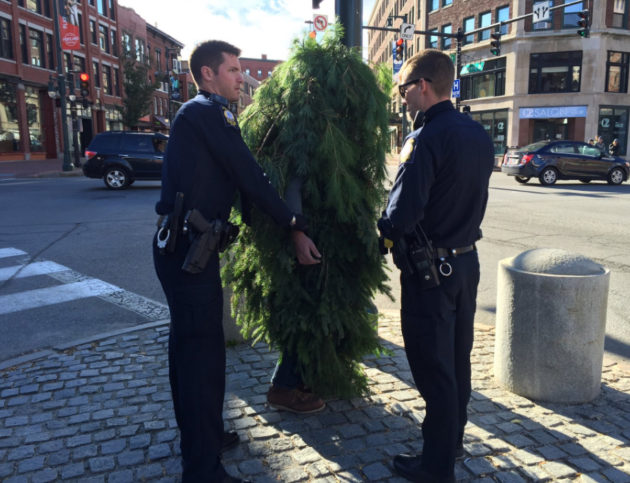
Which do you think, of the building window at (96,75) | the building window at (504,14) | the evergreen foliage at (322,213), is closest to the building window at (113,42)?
the building window at (96,75)

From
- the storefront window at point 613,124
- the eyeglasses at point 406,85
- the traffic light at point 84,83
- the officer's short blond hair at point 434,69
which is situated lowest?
the eyeglasses at point 406,85

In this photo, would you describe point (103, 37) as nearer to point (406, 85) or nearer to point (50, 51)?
point (50, 51)

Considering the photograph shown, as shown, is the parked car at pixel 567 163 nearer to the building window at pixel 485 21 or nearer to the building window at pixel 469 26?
the building window at pixel 485 21

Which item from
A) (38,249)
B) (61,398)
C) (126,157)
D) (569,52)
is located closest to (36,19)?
(126,157)

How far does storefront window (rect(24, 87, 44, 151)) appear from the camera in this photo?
32438 millimetres

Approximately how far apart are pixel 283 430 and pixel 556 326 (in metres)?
1.80

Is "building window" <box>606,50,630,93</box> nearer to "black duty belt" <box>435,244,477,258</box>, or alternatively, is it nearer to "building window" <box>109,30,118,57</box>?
"black duty belt" <box>435,244,477,258</box>

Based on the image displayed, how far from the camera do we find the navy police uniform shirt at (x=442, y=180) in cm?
230

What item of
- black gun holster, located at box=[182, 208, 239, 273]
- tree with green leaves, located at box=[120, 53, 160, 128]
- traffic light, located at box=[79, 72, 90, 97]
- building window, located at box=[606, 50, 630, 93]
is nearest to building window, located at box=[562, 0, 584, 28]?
building window, located at box=[606, 50, 630, 93]

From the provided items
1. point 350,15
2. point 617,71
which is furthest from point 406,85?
point 617,71

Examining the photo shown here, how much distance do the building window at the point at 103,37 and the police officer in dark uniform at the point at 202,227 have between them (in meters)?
45.8

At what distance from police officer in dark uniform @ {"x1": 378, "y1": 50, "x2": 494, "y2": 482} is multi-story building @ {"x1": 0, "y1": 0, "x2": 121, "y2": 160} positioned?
26.6 meters

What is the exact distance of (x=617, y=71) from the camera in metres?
32.9

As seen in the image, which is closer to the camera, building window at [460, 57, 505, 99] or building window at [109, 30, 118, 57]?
building window at [460, 57, 505, 99]
